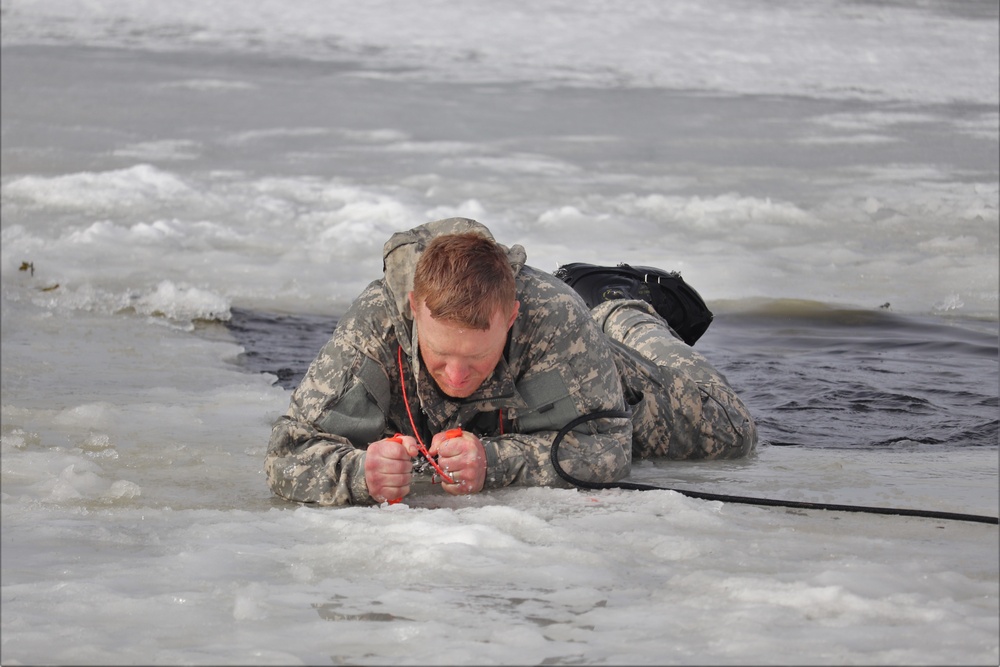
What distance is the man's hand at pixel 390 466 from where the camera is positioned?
3.65 meters

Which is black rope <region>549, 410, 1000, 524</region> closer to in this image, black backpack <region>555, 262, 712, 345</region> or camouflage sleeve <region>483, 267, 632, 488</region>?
camouflage sleeve <region>483, 267, 632, 488</region>

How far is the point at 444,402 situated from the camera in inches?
152

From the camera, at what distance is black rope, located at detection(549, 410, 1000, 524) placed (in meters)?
3.70

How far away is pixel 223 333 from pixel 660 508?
4.12m

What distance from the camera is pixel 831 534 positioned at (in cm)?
356

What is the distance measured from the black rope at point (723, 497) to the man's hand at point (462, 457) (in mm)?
245

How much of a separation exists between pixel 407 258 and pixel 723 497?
4.10 ft

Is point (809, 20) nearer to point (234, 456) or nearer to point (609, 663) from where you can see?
point (234, 456)

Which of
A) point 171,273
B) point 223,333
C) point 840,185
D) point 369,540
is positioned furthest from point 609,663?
point 840,185

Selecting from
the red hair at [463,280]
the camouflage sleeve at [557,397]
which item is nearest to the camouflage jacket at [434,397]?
the camouflage sleeve at [557,397]

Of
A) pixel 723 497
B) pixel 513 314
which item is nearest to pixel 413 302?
pixel 513 314

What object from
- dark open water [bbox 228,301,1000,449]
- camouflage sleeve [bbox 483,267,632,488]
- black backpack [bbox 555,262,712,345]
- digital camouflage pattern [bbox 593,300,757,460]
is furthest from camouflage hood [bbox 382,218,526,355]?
dark open water [bbox 228,301,1000,449]

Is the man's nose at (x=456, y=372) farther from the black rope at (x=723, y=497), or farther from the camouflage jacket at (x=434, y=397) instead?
the black rope at (x=723, y=497)

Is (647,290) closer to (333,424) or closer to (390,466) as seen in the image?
(333,424)
